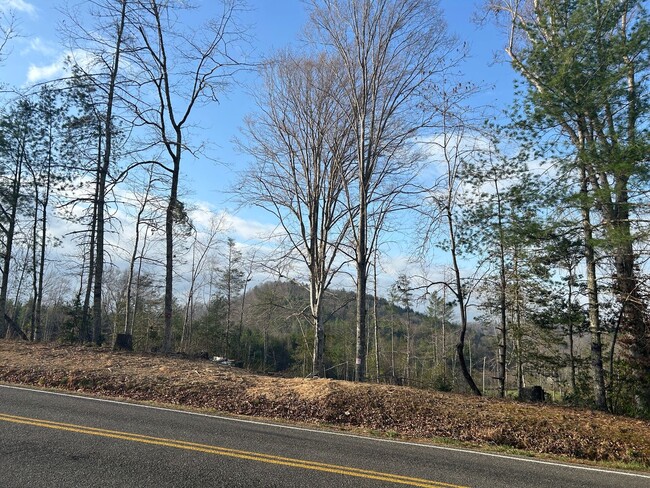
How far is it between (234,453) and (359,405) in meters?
4.85

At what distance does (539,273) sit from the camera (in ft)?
53.5

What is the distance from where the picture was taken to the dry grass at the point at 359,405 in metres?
8.75

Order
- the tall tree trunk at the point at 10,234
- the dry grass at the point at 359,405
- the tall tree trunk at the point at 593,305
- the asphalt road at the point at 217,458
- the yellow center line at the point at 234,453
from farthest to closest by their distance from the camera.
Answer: the tall tree trunk at the point at 10,234 < the tall tree trunk at the point at 593,305 < the dry grass at the point at 359,405 < the yellow center line at the point at 234,453 < the asphalt road at the point at 217,458

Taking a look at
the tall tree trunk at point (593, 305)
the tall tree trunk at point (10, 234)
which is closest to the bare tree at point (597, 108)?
the tall tree trunk at point (593, 305)

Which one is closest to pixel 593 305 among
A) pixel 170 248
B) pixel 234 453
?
pixel 234 453

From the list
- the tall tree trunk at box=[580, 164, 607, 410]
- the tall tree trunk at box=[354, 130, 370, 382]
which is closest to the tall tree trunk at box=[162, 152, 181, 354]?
the tall tree trunk at box=[354, 130, 370, 382]

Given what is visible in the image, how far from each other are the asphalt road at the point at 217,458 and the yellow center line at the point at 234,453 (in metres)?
0.01

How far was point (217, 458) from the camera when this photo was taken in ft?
18.5

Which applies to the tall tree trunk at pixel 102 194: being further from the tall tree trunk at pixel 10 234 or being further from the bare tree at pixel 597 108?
the bare tree at pixel 597 108

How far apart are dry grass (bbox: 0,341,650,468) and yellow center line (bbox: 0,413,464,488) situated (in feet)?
11.7

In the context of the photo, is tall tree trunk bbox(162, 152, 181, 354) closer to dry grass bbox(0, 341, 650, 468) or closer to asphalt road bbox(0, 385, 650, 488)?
dry grass bbox(0, 341, 650, 468)

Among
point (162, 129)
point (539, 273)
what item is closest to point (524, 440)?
point (539, 273)

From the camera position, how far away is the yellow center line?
5.39 m

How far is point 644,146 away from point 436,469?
Result: 992cm
